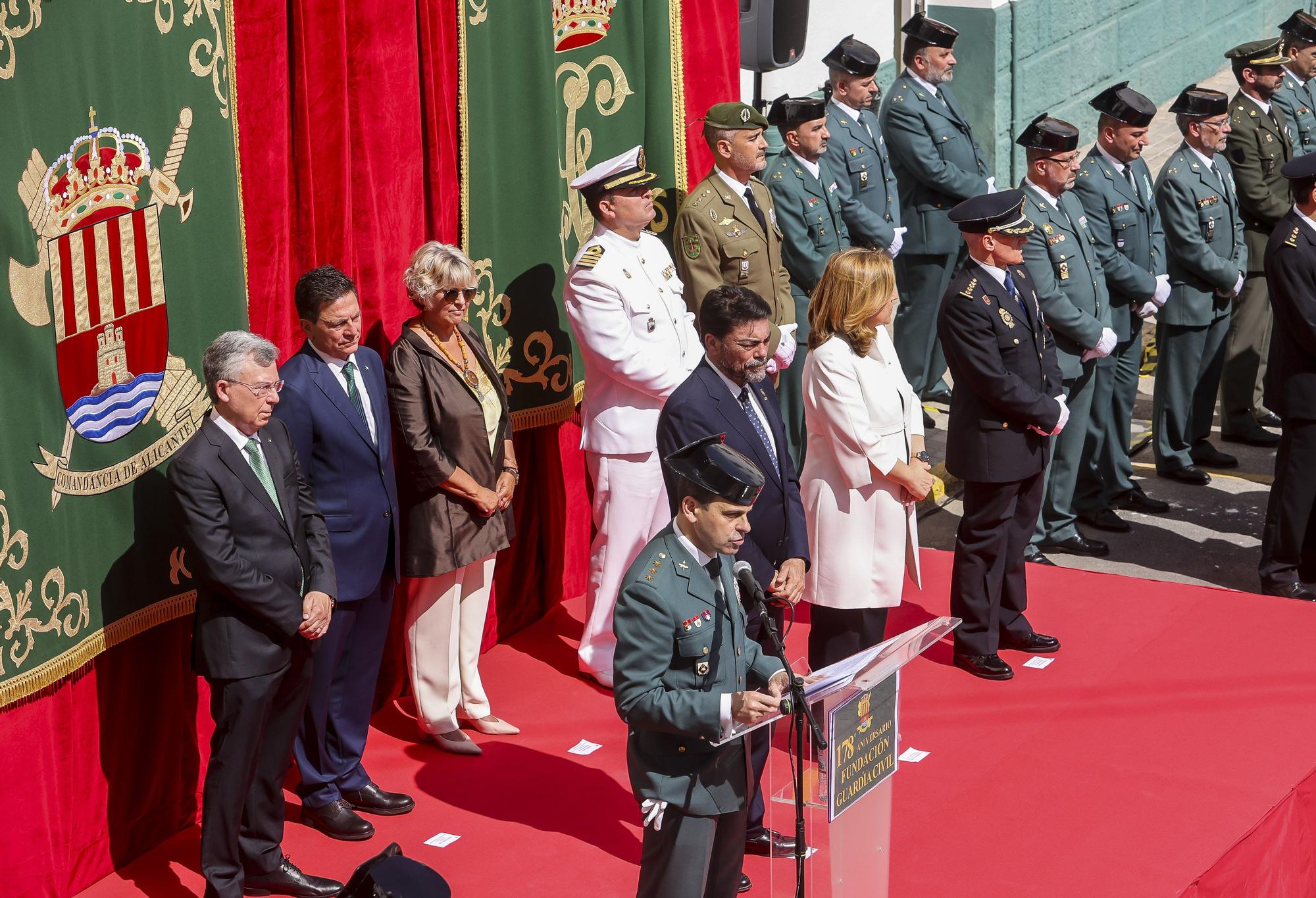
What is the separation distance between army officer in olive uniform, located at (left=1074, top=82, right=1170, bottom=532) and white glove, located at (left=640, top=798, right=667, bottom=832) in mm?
4650

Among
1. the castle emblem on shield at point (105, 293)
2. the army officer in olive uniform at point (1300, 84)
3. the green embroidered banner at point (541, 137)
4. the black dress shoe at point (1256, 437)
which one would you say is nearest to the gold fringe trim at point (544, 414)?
the green embroidered banner at point (541, 137)

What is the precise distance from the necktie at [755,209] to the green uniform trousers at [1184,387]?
2.72 meters

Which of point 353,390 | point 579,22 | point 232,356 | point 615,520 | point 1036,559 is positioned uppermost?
point 579,22

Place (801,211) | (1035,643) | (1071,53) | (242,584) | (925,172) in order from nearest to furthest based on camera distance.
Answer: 1. (242,584)
2. (1035,643)
3. (801,211)
4. (925,172)
5. (1071,53)

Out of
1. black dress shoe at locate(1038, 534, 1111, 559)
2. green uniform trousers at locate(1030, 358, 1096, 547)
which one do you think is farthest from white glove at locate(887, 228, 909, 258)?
black dress shoe at locate(1038, 534, 1111, 559)

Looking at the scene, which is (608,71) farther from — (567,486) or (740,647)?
(740,647)

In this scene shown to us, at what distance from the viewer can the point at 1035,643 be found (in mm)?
6508

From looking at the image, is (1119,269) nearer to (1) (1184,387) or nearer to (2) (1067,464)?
(2) (1067,464)

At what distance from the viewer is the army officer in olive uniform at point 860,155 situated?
27.0 ft

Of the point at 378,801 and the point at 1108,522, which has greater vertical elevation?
the point at 378,801

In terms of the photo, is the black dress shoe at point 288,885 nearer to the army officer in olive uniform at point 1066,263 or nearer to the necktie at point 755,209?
the necktie at point 755,209

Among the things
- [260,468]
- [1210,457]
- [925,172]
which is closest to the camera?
[260,468]

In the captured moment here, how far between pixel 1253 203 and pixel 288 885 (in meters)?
6.52

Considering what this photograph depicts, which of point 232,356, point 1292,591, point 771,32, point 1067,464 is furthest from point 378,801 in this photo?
point 771,32
